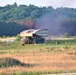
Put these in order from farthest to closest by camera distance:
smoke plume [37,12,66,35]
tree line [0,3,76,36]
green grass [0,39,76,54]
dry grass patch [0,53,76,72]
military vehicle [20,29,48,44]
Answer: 1. tree line [0,3,76,36]
2. smoke plume [37,12,66,35]
3. military vehicle [20,29,48,44]
4. green grass [0,39,76,54]
5. dry grass patch [0,53,76,72]

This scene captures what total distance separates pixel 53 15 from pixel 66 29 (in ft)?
40.4

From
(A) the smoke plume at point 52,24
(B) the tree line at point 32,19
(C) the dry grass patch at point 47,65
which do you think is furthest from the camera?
(B) the tree line at point 32,19

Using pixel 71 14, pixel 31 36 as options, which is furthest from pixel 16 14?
pixel 31 36

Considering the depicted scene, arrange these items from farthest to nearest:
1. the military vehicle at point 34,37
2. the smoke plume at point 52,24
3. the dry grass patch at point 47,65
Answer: the smoke plume at point 52,24, the military vehicle at point 34,37, the dry grass patch at point 47,65

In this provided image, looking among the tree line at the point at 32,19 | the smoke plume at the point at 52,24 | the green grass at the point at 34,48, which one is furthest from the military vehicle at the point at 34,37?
the tree line at the point at 32,19

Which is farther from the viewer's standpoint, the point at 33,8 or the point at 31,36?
the point at 33,8

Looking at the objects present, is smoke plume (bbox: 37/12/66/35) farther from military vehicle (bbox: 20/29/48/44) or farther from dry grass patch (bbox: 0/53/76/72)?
dry grass patch (bbox: 0/53/76/72)

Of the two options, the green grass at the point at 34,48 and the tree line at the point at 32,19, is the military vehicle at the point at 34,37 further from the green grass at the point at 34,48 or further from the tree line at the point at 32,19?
the tree line at the point at 32,19

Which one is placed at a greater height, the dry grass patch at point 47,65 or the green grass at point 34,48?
the dry grass patch at point 47,65

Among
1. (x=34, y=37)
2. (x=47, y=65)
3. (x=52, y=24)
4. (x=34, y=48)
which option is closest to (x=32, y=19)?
(x=52, y=24)

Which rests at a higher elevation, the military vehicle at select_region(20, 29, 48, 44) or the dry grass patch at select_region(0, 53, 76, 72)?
the dry grass patch at select_region(0, 53, 76, 72)

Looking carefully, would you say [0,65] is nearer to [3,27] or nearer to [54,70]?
[54,70]

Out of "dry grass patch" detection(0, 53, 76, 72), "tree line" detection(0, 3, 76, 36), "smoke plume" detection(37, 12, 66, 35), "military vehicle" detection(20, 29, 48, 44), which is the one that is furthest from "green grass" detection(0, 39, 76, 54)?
"smoke plume" detection(37, 12, 66, 35)

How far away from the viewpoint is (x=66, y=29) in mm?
106625
